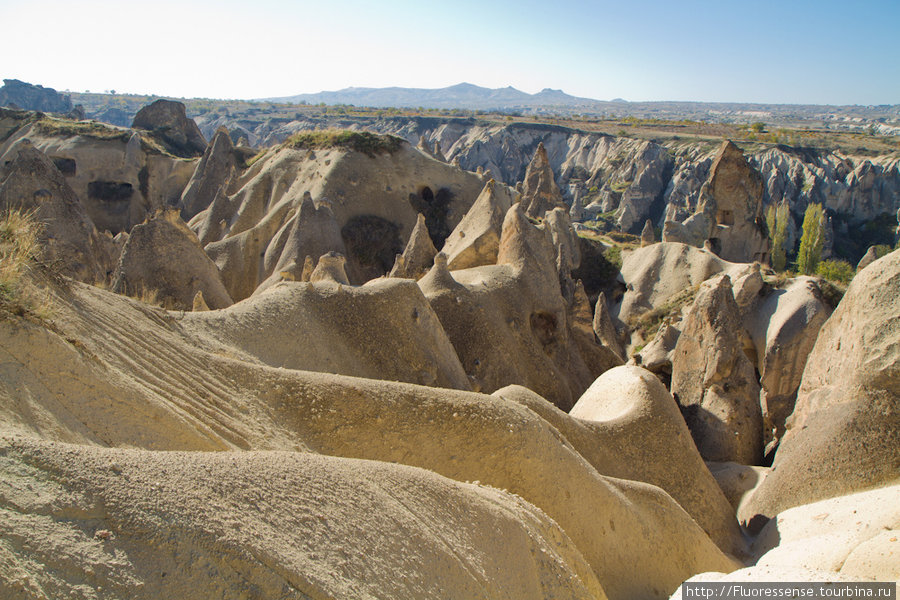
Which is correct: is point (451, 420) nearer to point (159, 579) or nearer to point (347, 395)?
point (347, 395)

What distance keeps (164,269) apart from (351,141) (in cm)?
1691

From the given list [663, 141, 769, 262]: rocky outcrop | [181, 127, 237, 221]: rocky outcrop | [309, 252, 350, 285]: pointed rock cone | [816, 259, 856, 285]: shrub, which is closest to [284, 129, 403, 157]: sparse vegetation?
[181, 127, 237, 221]: rocky outcrop

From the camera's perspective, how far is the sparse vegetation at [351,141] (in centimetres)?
2845

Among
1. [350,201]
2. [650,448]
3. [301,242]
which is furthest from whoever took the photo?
[350,201]

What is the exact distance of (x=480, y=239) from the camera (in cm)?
1928

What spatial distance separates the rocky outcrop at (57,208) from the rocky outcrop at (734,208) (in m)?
23.9

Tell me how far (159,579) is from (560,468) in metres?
4.93

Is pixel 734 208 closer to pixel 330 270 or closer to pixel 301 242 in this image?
pixel 301 242

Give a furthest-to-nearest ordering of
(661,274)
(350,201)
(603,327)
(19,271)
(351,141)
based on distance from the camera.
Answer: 1. (351,141)
2. (350,201)
3. (661,274)
4. (603,327)
5. (19,271)

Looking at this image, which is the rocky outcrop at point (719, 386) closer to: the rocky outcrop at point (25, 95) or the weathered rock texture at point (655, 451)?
the weathered rock texture at point (655, 451)

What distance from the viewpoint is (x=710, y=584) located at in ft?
18.0

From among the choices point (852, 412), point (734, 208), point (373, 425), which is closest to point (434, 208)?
point (734, 208)

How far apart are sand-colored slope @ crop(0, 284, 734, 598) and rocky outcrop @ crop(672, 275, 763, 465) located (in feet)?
15.5

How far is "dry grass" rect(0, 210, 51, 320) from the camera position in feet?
15.2
